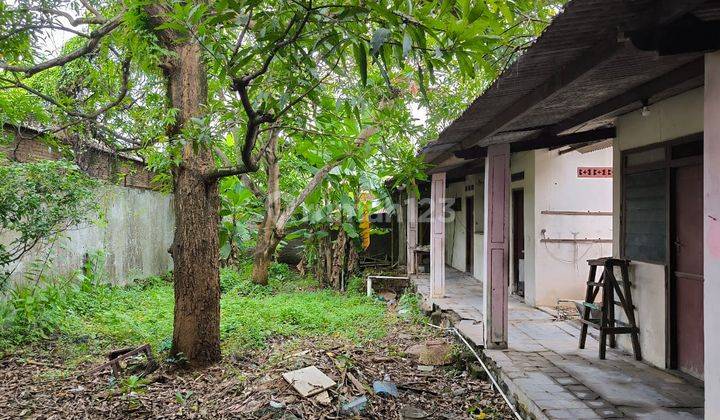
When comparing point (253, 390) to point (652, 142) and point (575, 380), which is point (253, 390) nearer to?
point (575, 380)

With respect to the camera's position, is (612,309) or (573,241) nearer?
(612,309)

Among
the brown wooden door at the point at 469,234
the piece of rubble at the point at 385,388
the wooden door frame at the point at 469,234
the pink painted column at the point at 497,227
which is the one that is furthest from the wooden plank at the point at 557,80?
the brown wooden door at the point at 469,234

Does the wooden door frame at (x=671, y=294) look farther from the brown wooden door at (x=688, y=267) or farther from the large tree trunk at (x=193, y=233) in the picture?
the large tree trunk at (x=193, y=233)

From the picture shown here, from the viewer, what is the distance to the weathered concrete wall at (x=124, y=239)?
7871mm

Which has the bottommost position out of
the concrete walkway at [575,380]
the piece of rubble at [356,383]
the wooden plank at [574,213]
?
the piece of rubble at [356,383]

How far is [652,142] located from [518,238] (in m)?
4.12

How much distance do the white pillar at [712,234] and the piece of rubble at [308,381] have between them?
3.28 m

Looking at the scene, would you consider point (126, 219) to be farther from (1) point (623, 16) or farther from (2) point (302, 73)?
(1) point (623, 16)

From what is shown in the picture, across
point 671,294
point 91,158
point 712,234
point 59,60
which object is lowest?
point 671,294

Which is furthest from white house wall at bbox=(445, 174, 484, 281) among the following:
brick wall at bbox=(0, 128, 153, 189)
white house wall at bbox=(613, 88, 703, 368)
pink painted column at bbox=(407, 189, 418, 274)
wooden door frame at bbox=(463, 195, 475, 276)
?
brick wall at bbox=(0, 128, 153, 189)

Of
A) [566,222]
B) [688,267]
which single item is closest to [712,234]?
[688,267]

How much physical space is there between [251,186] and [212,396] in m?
6.72

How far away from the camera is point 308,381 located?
15.9 ft

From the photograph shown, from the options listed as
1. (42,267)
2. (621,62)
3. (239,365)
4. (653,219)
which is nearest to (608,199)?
(653,219)
